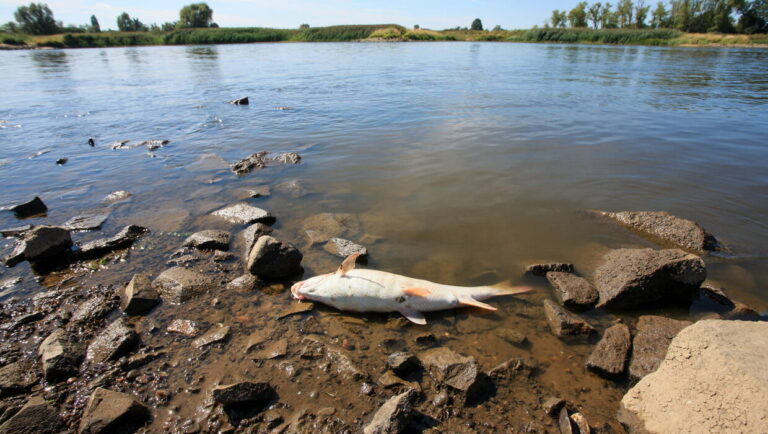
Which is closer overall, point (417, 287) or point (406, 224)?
point (417, 287)

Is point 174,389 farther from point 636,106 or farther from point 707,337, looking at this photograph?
point 636,106

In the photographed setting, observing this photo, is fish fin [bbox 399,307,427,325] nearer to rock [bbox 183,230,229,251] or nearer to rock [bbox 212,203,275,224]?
rock [bbox 183,230,229,251]

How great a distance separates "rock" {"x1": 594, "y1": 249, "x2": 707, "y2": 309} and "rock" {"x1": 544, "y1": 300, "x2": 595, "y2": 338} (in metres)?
0.56

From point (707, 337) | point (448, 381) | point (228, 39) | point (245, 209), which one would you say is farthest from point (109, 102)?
point (228, 39)

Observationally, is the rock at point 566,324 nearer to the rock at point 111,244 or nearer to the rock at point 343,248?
the rock at point 343,248

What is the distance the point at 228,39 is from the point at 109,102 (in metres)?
84.6

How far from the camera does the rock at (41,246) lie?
211 inches

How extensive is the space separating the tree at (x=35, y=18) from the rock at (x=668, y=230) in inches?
5182

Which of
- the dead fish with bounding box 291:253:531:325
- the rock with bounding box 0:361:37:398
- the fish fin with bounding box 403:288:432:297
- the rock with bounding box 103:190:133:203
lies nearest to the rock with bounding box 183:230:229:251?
the dead fish with bounding box 291:253:531:325

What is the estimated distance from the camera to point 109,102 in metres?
18.3

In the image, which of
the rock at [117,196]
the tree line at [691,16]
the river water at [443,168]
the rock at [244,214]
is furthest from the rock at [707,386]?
the tree line at [691,16]

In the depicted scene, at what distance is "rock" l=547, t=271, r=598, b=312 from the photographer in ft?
15.3

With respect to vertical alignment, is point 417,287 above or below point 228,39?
below

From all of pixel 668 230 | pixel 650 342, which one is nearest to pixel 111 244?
pixel 650 342
